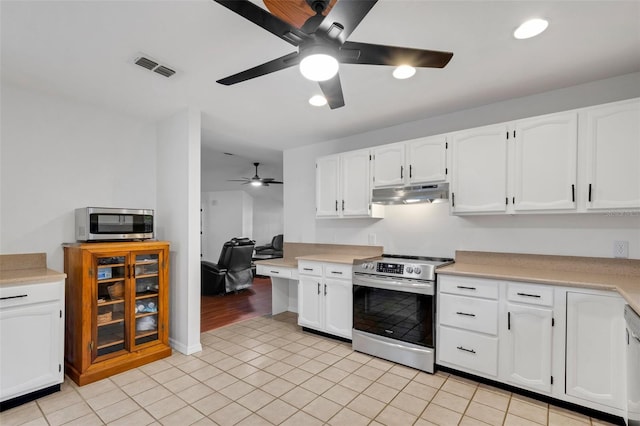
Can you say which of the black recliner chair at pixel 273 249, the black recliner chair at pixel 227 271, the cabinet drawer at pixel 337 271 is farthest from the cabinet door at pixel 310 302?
the black recliner chair at pixel 273 249

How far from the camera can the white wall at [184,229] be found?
3.04 meters

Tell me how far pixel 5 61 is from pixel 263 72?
2025mm

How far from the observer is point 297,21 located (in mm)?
1354

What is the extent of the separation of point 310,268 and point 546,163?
2.45m

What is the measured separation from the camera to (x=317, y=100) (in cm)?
282

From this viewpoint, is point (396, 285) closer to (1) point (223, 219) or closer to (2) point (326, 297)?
(2) point (326, 297)

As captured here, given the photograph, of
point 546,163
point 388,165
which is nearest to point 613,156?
point 546,163

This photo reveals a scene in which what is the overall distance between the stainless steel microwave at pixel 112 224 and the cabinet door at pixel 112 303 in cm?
20

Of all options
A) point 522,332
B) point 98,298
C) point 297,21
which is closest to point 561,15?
point 297,21

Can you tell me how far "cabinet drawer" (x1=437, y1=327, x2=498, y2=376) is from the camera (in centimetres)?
239

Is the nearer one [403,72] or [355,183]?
[403,72]

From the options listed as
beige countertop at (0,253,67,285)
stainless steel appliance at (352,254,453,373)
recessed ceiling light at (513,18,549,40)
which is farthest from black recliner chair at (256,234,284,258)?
recessed ceiling light at (513,18,549,40)

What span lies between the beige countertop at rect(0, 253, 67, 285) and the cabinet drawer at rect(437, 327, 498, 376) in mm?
3132

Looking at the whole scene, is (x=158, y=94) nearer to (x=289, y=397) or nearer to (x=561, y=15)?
(x=289, y=397)
